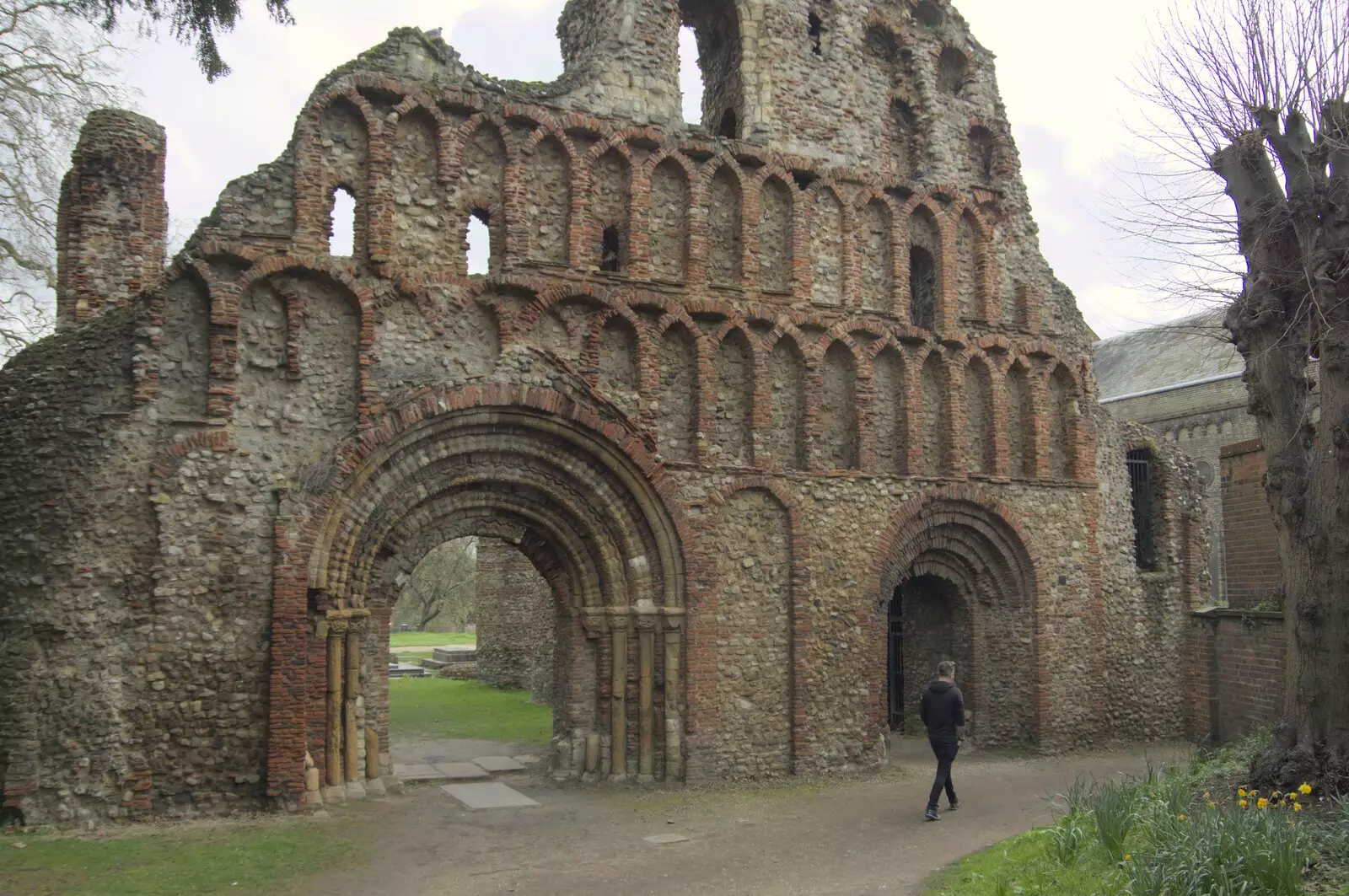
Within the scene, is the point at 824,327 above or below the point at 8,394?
above

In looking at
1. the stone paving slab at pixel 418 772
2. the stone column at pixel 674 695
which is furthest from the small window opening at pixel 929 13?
the stone paving slab at pixel 418 772

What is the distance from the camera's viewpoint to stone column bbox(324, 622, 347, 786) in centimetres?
1086

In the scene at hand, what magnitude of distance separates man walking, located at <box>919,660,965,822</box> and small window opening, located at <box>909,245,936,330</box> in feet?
20.6

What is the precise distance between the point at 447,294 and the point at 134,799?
619 centimetres

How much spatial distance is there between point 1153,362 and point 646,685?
1043 inches

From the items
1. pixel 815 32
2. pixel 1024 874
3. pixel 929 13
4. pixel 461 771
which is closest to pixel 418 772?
pixel 461 771

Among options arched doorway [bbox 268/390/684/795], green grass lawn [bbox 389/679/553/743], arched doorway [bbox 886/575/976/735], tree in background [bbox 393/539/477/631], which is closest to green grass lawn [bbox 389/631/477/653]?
tree in background [bbox 393/539/477/631]

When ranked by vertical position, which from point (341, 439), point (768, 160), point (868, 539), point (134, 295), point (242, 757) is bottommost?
point (242, 757)

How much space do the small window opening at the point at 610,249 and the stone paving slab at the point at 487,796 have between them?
21.4 ft

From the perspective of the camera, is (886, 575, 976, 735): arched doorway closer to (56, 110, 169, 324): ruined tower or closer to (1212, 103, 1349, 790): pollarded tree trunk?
Answer: (1212, 103, 1349, 790): pollarded tree trunk

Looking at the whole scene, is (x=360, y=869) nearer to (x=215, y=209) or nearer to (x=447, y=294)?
(x=447, y=294)

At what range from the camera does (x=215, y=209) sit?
11164 mm

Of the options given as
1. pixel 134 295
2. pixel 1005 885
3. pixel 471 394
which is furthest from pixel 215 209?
pixel 1005 885

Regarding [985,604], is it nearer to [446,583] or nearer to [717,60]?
[717,60]
